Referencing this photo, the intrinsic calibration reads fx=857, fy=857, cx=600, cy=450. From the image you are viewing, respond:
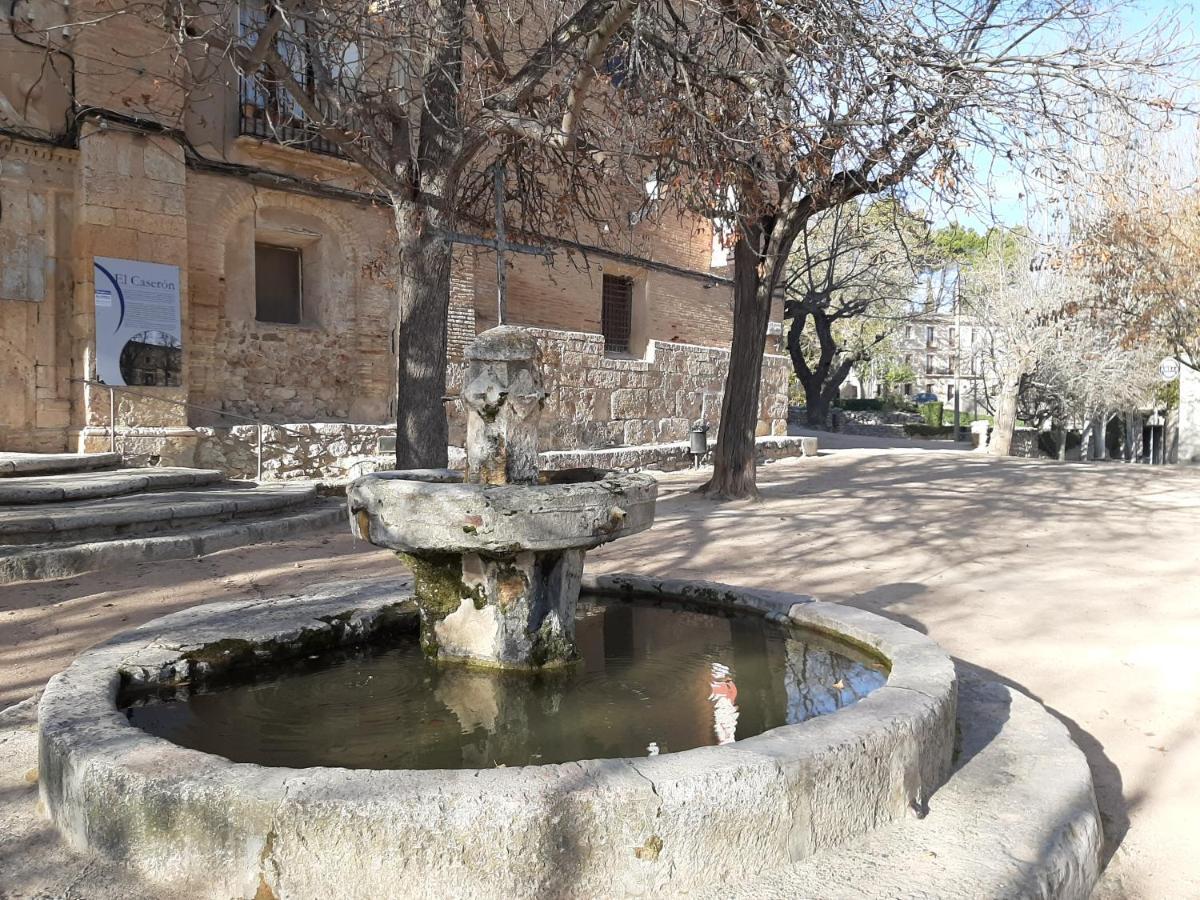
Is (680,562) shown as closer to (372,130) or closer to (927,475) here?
(372,130)

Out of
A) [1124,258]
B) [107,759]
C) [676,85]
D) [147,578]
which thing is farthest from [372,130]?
[1124,258]

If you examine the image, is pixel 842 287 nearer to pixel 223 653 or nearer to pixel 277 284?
pixel 277 284

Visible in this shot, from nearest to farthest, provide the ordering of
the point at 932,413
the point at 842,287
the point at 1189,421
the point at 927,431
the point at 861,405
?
the point at 1189,421 → the point at 842,287 → the point at 927,431 → the point at 932,413 → the point at 861,405

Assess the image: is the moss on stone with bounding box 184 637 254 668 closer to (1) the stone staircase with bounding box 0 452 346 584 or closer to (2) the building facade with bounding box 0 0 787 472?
(1) the stone staircase with bounding box 0 452 346 584

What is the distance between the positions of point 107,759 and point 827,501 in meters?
8.90

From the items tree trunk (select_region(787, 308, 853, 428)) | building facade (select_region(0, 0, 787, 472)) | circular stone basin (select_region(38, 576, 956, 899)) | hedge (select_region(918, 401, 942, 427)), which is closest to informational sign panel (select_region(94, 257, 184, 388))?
building facade (select_region(0, 0, 787, 472))

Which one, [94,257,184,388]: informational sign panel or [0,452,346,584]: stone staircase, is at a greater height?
[94,257,184,388]: informational sign panel

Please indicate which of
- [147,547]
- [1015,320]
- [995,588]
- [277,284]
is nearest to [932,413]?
[1015,320]

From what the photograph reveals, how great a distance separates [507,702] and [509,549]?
0.59 meters

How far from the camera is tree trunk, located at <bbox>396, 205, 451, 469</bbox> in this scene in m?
7.70

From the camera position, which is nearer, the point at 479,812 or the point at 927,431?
the point at 479,812

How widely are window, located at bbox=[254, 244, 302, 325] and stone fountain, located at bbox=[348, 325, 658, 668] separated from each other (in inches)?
381

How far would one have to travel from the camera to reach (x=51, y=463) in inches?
341

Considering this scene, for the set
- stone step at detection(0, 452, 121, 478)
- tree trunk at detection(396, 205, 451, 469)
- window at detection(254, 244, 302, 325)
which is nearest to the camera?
tree trunk at detection(396, 205, 451, 469)
